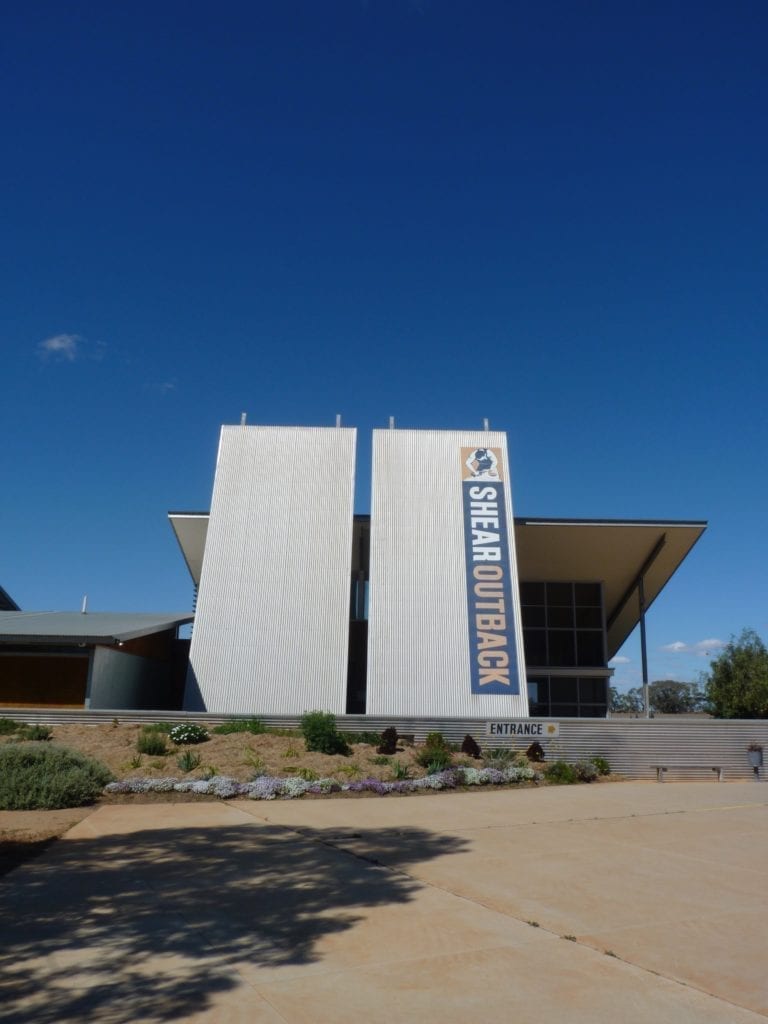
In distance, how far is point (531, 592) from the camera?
38781 millimetres

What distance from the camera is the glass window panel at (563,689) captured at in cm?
3750

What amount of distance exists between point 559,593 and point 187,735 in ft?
81.9

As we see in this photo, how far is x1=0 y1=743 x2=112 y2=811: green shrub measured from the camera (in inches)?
451

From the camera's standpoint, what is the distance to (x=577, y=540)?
1324 inches

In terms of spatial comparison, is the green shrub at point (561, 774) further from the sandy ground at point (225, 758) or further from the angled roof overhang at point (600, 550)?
the angled roof overhang at point (600, 550)

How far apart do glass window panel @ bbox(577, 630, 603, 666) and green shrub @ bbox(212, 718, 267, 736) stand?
22.7m

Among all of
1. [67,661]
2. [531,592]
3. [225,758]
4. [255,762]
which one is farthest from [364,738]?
[531,592]

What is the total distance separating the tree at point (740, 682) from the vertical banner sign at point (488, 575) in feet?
53.0

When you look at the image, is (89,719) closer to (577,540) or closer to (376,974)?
(376,974)

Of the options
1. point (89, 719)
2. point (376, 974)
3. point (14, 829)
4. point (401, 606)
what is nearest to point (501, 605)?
point (401, 606)

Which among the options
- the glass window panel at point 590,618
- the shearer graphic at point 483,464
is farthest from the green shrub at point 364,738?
the glass window panel at point 590,618

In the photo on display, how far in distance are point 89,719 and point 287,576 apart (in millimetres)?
8676

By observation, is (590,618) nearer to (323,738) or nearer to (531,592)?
Result: (531,592)

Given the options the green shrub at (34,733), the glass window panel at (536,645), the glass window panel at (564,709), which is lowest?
the green shrub at (34,733)
